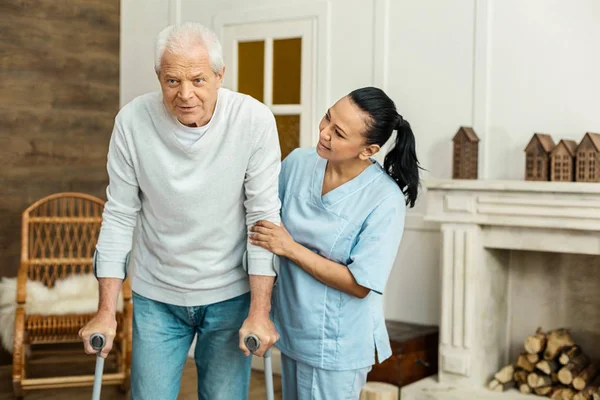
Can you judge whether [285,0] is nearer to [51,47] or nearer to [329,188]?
[51,47]

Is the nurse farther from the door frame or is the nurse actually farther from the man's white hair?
the door frame

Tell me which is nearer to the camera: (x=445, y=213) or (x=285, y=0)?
(x=445, y=213)

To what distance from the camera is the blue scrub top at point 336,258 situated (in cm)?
221

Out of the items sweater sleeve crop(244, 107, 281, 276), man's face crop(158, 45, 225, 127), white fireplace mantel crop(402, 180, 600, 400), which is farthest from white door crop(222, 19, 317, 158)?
man's face crop(158, 45, 225, 127)

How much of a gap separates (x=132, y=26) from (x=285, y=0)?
1211mm

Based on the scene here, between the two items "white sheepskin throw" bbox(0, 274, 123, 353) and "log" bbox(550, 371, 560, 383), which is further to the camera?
"white sheepskin throw" bbox(0, 274, 123, 353)

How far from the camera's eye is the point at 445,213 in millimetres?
3645

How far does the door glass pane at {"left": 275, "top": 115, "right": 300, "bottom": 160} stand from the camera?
441 centimetres

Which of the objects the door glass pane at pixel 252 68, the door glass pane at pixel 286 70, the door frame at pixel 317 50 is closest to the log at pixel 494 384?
the door frame at pixel 317 50

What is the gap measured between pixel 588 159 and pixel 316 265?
1.66 m

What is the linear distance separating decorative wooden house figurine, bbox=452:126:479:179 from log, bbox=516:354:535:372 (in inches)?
33.2

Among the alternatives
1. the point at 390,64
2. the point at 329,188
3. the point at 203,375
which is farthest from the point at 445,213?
the point at 203,375

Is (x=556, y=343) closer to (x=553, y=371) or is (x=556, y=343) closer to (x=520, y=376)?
(x=553, y=371)

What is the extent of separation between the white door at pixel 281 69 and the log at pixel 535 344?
59.3 inches
